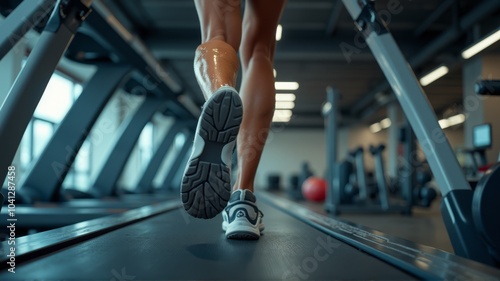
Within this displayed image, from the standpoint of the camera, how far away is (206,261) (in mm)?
875

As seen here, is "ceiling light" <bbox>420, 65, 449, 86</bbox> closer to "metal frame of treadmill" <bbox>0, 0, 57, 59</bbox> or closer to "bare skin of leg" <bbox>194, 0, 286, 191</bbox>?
"bare skin of leg" <bbox>194, 0, 286, 191</bbox>

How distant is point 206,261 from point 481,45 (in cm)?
598

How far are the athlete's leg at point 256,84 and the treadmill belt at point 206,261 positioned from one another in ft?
0.75

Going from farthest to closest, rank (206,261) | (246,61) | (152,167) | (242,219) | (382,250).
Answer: (152,167) → (246,61) → (242,219) → (382,250) → (206,261)

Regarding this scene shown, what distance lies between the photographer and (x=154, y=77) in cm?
436

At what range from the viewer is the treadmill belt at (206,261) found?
0.77m

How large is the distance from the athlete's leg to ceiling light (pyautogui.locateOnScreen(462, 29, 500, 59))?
4748 mm

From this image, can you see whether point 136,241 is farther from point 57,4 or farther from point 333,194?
point 333,194

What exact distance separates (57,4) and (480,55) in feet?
20.7

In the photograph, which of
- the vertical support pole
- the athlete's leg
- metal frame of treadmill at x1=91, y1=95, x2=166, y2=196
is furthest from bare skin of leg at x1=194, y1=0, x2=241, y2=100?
the vertical support pole

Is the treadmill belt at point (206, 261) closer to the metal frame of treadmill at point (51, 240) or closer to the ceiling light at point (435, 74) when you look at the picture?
the metal frame of treadmill at point (51, 240)

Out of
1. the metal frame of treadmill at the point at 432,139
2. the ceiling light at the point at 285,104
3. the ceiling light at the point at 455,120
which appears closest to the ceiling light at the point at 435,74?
the ceiling light at the point at 285,104

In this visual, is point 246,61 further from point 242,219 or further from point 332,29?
point 332,29

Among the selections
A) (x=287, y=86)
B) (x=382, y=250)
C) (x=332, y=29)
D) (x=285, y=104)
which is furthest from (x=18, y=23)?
(x=285, y=104)
